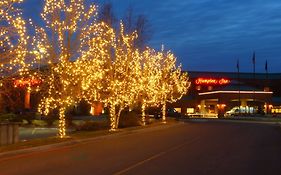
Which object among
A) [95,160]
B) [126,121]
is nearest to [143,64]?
[126,121]

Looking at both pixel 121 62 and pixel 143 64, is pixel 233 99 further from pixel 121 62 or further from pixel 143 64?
pixel 121 62

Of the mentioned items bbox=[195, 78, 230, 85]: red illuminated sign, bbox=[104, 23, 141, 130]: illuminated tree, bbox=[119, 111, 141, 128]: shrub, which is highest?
bbox=[195, 78, 230, 85]: red illuminated sign

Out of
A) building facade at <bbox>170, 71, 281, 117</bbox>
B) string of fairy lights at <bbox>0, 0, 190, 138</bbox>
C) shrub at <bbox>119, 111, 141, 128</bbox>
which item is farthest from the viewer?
building facade at <bbox>170, 71, 281, 117</bbox>

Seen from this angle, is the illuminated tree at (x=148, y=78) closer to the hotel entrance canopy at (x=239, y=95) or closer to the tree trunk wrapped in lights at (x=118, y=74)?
the tree trunk wrapped in lights at (x=118, y=74)

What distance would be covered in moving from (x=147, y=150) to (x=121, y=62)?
19.7 meters

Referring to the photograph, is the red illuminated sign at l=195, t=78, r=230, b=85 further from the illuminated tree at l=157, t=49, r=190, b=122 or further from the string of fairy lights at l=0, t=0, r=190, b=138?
the string of fairy lights at l=0, t=0, r=190, b=138

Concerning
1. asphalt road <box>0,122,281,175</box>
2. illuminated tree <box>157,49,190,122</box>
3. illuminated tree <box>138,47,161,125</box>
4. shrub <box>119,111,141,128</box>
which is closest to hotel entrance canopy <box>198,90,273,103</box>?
illuminated tree <box>157,49,190,122</box>

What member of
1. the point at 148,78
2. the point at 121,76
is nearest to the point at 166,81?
the point at 148,78

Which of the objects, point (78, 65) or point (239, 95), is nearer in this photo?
point (78, 65)

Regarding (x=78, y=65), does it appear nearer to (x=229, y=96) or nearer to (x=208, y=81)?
(x=229, y=96)

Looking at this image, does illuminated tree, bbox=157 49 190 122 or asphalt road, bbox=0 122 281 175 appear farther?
illuminated tree, bbox=157 49 190 122

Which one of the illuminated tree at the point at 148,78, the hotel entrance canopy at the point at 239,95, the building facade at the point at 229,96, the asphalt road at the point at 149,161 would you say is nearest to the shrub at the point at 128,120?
the illuminated tree at the point at 148,78

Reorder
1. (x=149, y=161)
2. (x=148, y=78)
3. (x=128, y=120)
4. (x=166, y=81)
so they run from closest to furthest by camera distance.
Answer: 1. (x=149, y=161)
2. (x=128, y=120)
3. (x=148, y=78)
4. (x=166, y=81)

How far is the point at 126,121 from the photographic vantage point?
155ft
